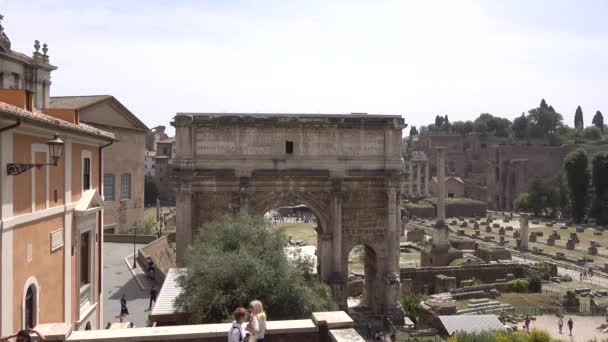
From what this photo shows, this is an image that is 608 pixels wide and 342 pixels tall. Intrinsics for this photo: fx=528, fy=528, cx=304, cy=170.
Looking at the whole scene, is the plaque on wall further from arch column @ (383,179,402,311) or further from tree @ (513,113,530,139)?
tree @ (513,113,530,139)

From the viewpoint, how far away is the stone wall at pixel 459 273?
100 ft

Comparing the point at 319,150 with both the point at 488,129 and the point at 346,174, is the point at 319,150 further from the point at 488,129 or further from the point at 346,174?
the point at 488,129

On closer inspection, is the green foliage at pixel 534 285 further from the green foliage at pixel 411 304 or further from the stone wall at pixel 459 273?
the green foliage at pixel 411 304

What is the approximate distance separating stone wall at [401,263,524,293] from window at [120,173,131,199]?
21.8 meters

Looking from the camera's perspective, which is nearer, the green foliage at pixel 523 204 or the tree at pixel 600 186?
the tree at pixel 600 186

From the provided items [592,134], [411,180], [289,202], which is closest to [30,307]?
[289,202]

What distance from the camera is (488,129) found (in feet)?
397

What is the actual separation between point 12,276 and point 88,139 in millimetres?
4866

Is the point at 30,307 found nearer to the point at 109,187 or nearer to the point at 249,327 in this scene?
the point at 249,327

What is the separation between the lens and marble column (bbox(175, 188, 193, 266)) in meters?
20.9

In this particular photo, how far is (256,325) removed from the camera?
264 inches

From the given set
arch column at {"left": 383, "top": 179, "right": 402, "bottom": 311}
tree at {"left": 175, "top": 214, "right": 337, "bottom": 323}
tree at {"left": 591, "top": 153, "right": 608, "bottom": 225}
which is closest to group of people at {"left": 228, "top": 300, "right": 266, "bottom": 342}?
tree at {"left": 175, "top": 214, "right": 337, "bottom": 323}

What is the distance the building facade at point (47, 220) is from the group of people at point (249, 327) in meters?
3.69

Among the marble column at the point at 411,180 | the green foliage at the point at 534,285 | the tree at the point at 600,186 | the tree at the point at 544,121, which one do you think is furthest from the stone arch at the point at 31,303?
the tree at the point at 544,121
